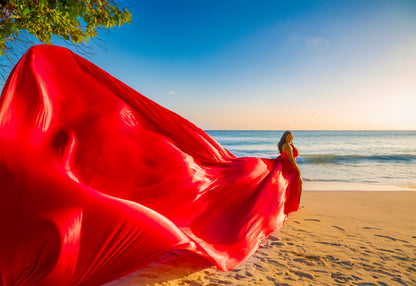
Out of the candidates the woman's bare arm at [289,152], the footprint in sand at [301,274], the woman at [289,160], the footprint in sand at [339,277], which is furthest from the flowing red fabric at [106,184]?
the footprint in sand at [339,277]

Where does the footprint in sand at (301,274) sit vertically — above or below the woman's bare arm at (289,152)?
below

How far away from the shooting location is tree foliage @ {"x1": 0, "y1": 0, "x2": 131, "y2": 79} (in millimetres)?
3449

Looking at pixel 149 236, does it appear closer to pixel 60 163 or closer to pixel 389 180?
pixel 60 163

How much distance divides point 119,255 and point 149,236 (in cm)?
29

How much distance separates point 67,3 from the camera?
11.7 ft

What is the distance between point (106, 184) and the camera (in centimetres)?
288

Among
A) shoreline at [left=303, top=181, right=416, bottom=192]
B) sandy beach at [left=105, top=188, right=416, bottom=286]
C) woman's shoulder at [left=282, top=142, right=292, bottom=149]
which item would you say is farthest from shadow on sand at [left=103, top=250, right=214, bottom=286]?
shoreline at [left=303, top=181, right=416, bottom=192]

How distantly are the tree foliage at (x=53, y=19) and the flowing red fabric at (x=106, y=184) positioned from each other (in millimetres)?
807

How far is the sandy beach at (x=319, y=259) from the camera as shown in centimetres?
253

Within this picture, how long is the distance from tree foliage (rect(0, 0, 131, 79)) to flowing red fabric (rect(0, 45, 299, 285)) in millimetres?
807

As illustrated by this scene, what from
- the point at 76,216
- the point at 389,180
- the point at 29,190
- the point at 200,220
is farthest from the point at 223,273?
the point at 389,180

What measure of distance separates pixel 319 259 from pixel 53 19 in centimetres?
524

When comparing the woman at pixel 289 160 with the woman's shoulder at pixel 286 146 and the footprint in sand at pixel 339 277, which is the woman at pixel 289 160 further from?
the footprint in sand at pixel 339 277

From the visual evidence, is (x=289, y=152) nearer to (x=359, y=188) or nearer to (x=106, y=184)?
(x=106, y=184)
